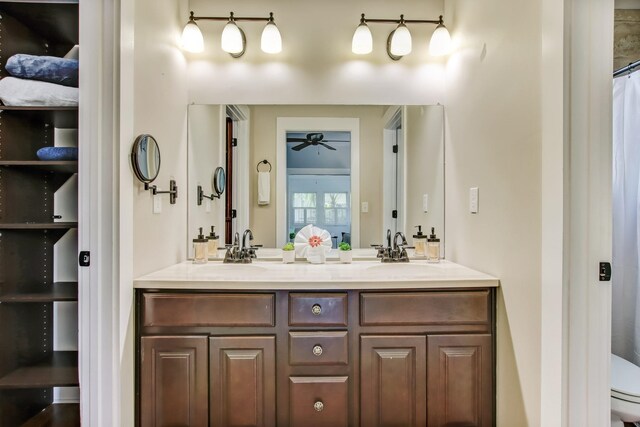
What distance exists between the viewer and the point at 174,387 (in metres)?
1.43

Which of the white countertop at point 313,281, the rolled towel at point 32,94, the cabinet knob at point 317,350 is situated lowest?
the cabinet knob at point 317,350

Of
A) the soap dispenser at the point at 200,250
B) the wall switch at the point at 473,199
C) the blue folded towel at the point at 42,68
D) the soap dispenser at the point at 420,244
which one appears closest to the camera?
the blue folded towel at the point at 42,68

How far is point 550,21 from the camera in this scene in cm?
115

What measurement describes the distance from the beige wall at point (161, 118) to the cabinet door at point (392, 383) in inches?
45.0

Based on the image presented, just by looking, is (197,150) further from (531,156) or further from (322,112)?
(531,156)

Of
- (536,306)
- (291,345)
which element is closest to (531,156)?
(536,306)

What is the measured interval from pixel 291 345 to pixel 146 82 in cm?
143

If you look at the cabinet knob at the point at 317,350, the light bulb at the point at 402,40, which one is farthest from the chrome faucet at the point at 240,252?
the light bulb at the point at 402,40

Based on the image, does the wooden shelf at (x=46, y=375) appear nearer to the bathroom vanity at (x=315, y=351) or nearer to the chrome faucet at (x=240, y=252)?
the bathroom vanity at (x=315, y=351)

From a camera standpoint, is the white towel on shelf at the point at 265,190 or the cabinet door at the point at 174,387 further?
the white towel on shelf at the point at 265,190

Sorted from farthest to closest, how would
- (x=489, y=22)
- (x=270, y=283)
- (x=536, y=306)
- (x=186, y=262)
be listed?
(x=186, y=262) < (x=489, y=22) < (x=270, y=283) < (x=536, y=306)

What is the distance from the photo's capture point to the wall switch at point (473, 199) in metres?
1.70

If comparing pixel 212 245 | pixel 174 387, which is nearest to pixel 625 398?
pixel 174 387

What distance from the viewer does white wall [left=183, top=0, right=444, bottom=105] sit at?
211cm
